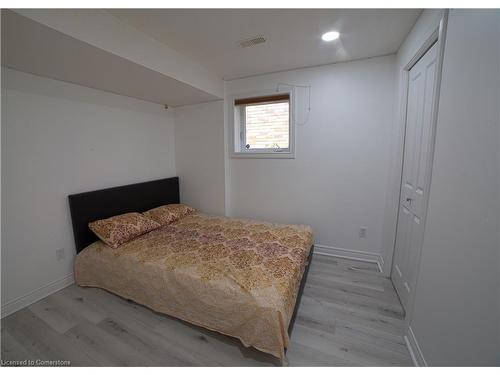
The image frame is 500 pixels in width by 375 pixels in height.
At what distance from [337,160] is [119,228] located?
8.37 feet

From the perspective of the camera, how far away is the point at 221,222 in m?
2.82

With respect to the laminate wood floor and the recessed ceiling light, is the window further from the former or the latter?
the laminate wood floor

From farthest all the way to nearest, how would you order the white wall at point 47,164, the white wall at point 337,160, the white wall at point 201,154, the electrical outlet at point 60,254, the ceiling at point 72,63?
the white wall at point 201,154, the white wall at point 337,160, the electrical outlet at point 60,254, the white wall at point 47,164, the ceiling at point 72,63

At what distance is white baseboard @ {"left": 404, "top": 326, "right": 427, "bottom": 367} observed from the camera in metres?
1.32

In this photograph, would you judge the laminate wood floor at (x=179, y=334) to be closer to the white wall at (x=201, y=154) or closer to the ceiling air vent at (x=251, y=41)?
the white wall at (x=201, y=154)

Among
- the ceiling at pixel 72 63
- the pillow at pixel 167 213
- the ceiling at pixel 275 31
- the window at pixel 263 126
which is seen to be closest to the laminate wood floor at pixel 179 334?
the pillow at pixel 167 213

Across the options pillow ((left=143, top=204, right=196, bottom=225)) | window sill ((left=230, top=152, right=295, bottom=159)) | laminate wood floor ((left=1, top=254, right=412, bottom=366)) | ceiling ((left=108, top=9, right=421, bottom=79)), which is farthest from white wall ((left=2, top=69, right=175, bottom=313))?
window sill ((left=230, top=152, right=295, bottom=159))

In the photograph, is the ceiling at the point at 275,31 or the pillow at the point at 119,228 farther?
the pillow at the point at 119,228

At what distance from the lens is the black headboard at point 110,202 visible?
7.12ft

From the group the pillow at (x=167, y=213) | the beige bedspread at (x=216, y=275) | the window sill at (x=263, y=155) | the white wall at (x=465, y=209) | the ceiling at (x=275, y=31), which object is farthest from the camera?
the window sill at (x=263, y=155)

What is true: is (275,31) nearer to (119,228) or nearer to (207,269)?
(207,269)

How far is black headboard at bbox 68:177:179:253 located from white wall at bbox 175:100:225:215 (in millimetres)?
358

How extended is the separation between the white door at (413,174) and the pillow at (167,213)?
8.40 ft
